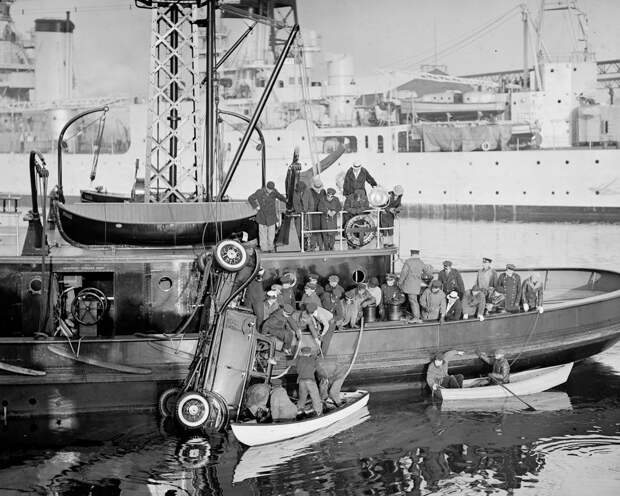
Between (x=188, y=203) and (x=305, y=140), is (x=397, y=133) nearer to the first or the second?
(x=305, y=140)

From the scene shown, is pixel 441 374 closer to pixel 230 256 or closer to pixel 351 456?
pixel 351 456

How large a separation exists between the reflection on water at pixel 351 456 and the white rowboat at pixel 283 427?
0.54 ft

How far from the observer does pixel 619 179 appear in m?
62.4

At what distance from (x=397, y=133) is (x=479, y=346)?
182 feet

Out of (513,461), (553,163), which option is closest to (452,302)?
(513,461)

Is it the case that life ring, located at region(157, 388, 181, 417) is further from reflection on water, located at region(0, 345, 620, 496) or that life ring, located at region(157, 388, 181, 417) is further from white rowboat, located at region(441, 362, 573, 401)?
white rowboat, located at region(441, 362, 573, 401)

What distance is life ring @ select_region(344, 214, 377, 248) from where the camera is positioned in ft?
61.7

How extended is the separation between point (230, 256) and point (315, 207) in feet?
11.7

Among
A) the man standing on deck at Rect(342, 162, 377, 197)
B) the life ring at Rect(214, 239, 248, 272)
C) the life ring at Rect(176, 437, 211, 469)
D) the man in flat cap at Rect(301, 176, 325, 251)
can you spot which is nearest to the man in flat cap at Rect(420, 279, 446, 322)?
the man in flat cap at Rect(301, 176, 325, 251)

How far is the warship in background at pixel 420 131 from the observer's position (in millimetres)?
63562

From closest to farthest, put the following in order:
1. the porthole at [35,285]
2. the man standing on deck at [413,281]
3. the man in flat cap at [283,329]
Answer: the man in flat cap at [283,329] → the porthole at [35,285] → the man standing on deck at [413,281]

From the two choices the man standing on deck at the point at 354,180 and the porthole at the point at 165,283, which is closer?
the porthole at the point at 165,283

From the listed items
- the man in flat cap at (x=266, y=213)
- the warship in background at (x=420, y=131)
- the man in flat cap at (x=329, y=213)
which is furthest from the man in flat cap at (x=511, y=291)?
the warship in background at (x=420, y=131)

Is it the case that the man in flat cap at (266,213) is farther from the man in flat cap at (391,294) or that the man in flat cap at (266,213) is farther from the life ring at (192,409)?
the life ring at (192,409)
